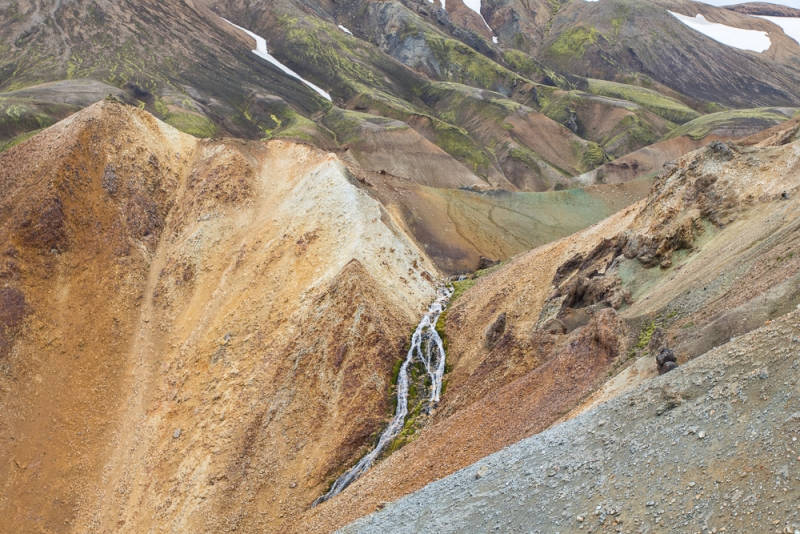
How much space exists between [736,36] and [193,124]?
176999mm

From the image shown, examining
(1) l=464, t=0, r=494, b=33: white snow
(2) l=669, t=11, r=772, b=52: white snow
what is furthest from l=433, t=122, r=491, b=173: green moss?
(2) l=669, t=11, r=772, b=52: white snow

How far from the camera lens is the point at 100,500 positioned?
33125 millimetres

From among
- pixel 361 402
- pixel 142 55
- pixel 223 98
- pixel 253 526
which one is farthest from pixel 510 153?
pixel 253 526

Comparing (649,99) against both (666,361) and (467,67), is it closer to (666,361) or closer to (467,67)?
(467,67)

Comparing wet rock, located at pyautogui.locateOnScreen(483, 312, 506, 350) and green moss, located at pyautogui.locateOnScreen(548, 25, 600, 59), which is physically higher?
wet rock, located at pyautogui.locateOnScreen(483, 312, 506, 350)

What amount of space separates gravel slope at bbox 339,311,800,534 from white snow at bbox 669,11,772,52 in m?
196

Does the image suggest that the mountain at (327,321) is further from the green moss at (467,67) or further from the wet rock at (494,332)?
the green moss at (467,67)

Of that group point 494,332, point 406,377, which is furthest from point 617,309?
point 406,377

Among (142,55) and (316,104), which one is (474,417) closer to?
(316,104)

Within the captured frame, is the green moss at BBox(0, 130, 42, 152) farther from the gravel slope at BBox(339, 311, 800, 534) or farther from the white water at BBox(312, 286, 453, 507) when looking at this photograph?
the gravel slope at BBox(339, 311, 800, 534)

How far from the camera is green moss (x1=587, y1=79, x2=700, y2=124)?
4941 inches

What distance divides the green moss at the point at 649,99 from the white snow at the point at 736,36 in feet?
190

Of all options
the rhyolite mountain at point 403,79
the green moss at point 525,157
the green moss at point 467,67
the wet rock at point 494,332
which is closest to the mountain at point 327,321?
the wet rock at point 494,332

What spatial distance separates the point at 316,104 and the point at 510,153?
35646mm
